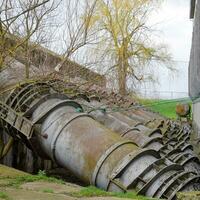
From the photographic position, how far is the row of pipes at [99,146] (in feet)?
29.9

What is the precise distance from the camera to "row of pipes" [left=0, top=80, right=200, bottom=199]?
9125 millimetres

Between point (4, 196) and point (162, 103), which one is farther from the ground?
point (162, 103)

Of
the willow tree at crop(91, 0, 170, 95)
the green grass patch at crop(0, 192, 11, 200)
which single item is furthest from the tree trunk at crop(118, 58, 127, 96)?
the green grass patch at crop(0, 192, 11, 200)

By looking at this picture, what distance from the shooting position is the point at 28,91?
1152cm

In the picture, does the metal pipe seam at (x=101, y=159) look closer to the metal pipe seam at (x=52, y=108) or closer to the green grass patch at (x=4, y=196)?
the metal pipe seam at (x=52, y=108)

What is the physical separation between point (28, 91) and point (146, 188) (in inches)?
175

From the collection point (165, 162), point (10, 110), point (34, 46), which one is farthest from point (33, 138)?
point (165, 162)

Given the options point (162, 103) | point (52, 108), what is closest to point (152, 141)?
point (162, 103)

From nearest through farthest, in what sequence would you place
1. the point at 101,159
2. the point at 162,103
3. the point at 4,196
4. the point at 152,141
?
the point at 4,196 → the point at 101,159 → the point at 162,103 → the point at 152,141

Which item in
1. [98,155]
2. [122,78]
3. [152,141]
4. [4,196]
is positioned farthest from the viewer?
[122,78]

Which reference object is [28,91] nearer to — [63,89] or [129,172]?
[63,89]

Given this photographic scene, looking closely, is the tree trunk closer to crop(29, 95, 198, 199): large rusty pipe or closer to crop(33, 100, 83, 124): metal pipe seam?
crop(33, 100, 83, 124): metal pipe seam

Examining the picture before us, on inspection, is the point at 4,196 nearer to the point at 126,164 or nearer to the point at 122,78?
the point at 126,164

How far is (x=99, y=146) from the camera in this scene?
9.76 metres
